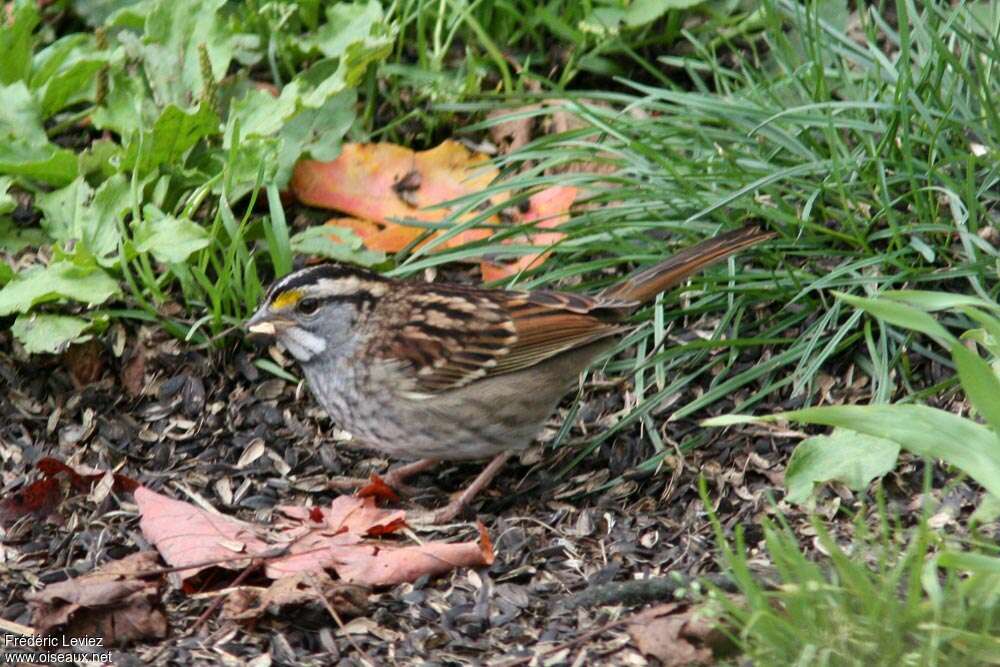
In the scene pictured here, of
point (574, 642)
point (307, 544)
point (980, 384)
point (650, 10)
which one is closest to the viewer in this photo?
point (980, 384)

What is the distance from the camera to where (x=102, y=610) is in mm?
3574

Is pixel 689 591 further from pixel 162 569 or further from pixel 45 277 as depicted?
pixel 45 277

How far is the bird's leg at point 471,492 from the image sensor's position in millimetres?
4293

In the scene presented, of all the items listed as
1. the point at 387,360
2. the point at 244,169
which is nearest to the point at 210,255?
the point at 244,169

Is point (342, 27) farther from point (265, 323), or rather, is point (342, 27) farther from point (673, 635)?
point (673, 635)

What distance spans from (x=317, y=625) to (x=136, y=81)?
217 cm

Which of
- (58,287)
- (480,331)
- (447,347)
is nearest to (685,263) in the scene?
(480,331)

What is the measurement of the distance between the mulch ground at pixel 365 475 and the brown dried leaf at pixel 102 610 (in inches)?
1.8

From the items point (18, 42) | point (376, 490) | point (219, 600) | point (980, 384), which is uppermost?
point (18, 42)

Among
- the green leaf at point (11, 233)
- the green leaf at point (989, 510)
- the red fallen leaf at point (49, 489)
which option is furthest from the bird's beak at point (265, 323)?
the green leaf at point (989, 510)

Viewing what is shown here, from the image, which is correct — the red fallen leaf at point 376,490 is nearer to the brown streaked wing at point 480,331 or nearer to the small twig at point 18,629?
the brown streaked wing at point 480,331

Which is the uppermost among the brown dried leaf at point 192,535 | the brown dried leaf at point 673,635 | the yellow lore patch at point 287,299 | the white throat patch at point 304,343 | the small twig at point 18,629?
the yellow lore patch at point 287,299

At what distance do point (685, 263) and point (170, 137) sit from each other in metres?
1.64

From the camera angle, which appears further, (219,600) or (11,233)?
(11,233)
